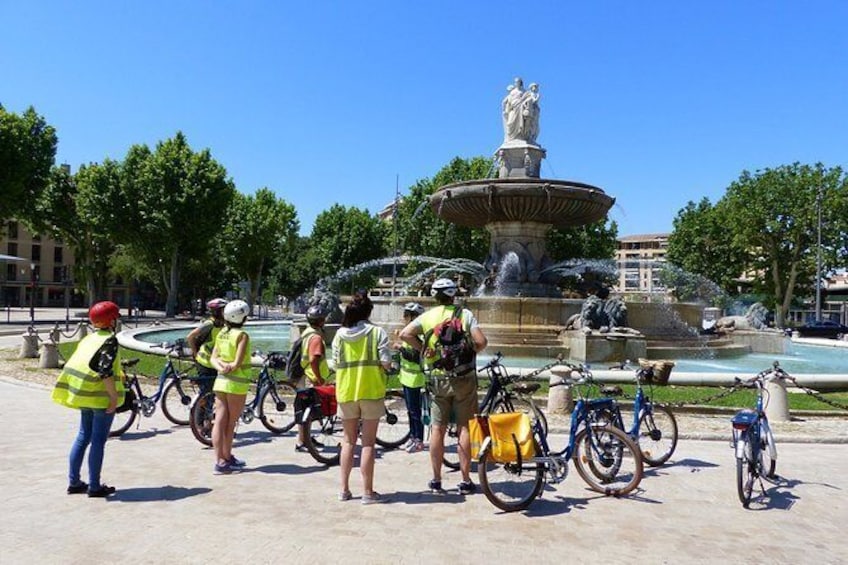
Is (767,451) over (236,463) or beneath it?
over

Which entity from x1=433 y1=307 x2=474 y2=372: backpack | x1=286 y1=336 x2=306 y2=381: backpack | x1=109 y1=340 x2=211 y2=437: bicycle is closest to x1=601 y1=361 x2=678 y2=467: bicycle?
x1=433 y1=307 x2=474 y2=372: backpack

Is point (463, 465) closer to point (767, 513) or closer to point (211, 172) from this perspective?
point (767, 513)

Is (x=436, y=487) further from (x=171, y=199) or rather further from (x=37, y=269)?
(x=37, y=269)

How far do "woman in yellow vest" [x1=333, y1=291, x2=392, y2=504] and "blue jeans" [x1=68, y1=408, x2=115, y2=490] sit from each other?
1946 millimetres

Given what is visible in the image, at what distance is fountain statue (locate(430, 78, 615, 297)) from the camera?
19.3 meters

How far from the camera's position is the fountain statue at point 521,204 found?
1931cm

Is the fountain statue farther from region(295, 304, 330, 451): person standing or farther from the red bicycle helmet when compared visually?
the red bicycle helmet

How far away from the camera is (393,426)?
8.61 m

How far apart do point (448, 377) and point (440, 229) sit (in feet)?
146

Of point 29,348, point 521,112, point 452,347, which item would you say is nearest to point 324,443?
point 452,347

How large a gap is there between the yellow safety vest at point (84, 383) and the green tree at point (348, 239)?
64.9 m

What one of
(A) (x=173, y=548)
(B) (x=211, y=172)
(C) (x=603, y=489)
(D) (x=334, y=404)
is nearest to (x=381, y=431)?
(D) (x=334, y=404)

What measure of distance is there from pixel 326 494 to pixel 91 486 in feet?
6.22

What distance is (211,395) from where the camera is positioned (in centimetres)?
784
